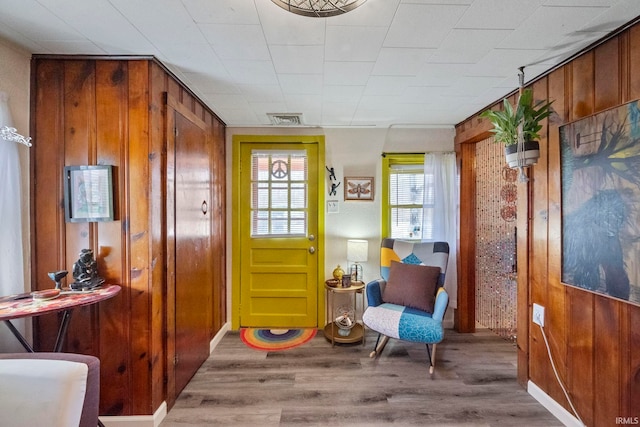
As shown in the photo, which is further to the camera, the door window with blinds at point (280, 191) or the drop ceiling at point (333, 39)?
the door window with blinds at point (280, 191)

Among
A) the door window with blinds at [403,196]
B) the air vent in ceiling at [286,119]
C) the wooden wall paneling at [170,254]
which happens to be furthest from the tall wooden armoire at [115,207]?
the door window with blinds at [403,196]

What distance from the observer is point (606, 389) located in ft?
4.81

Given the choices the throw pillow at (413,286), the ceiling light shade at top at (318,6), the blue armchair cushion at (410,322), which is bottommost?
the blue armchair cushion at (410,322)

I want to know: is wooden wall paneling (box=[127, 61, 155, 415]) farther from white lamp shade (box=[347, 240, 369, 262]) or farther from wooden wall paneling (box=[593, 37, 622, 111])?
wooden wall paneling (box=[593, 37, 622, 111])

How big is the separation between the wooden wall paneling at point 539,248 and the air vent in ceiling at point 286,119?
195 centimetres

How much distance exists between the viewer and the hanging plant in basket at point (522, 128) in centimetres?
166

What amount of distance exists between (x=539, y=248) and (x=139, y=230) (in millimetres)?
2688

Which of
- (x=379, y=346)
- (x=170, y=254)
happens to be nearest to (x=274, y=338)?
(x=379, y=346)

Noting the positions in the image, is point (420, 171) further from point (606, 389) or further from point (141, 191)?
point (141, 191)

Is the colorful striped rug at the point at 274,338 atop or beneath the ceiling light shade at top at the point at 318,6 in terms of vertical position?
beneath

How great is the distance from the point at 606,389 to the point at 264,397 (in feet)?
6.79

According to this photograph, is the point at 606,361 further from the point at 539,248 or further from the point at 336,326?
the point at 336,326

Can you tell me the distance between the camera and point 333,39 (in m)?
1.44

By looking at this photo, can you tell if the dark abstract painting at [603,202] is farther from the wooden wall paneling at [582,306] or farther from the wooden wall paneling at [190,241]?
the wooden wall paneling at [190,241]
